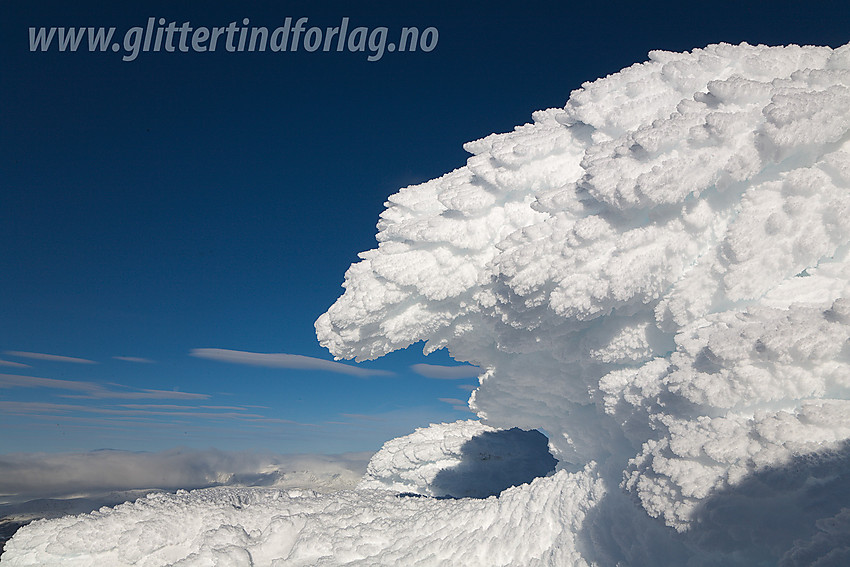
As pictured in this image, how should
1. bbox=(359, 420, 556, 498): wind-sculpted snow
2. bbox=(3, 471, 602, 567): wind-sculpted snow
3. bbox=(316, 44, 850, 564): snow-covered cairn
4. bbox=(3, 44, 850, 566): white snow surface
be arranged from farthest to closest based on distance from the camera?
bbox=(359, 420, 556, 498): wind-sculpted snow → bbox=(3, 471, 602, 567): wind-sculpted snow → bbox=(316, 44, 850, 564): snow-covered cairn → bbox=(3, 44, 850, 566): white snow surface

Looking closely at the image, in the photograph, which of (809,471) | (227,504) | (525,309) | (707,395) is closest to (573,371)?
(525,309)

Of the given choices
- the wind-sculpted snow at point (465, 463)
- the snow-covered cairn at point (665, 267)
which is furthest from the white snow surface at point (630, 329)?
the wind-sculpted snow at point (465, 463)

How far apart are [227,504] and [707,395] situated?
1239 cm

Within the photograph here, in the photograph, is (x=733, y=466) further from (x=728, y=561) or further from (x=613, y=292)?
(x=613, y=292)

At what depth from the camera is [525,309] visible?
11.1m

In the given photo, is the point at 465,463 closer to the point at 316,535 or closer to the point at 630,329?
the point at 316,535

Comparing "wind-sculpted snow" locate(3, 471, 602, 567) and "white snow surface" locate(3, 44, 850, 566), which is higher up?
"white snow surface" locate(3, 44, 850, 566)

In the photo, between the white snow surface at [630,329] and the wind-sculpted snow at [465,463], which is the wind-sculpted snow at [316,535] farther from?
the wind-sculpted snow at [465,463]

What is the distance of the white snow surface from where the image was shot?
6805mm

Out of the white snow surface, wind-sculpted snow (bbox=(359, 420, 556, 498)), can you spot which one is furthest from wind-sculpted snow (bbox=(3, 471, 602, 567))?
wind-sculpted snow (bbox=(359, 420, 556, 498))

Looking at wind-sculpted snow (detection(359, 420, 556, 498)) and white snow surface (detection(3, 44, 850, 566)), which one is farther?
wind-sculpted snow (detection(359, 420, 556, 498))

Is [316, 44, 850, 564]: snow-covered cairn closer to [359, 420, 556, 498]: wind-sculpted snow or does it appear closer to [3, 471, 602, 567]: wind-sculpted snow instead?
[3, 471, 602, 567]: wind-sculpted snow

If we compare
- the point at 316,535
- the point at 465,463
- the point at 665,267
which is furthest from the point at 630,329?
the point at 465,463

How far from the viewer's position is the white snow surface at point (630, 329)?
6805 mm
